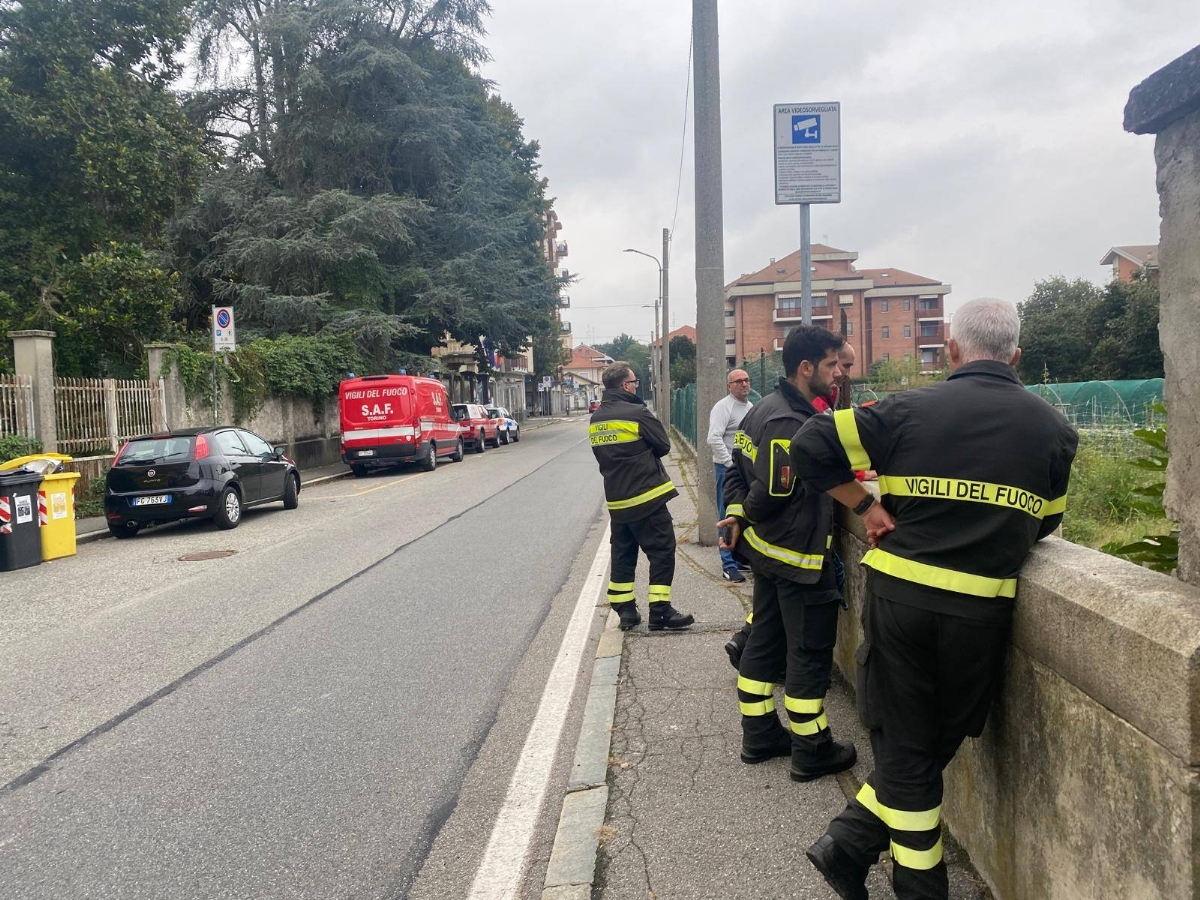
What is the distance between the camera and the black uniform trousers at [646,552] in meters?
6.30

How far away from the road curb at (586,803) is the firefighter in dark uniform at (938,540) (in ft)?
3.23

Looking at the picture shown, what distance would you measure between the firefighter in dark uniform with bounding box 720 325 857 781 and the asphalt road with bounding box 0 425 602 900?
103 cm

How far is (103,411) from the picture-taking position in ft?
55.9

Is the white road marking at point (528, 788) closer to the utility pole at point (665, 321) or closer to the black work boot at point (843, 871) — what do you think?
the black work boot at point (843, 871)

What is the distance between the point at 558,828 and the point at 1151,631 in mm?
2390

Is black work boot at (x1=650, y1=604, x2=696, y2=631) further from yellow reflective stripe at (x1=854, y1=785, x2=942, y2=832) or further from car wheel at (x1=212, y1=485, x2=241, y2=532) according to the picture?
car wheel at (x1=212, y1=485, x2=241, y2=532)

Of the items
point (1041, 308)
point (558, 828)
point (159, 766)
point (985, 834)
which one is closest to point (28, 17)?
point (159, 766)

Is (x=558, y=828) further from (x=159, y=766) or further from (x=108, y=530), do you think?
(x=108, y=530)

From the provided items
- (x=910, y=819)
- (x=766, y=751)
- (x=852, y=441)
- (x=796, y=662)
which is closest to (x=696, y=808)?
(x=766, y=751)

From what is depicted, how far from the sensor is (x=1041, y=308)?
43.2 metres

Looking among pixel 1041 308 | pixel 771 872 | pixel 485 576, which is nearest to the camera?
pixel 771 872

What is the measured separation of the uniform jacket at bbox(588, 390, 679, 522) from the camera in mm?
6316

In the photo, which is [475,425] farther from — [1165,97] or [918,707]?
[1165,97]

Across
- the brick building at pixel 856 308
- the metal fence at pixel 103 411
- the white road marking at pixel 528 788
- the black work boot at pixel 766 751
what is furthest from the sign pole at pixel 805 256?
the brick building at pixel 856 308
